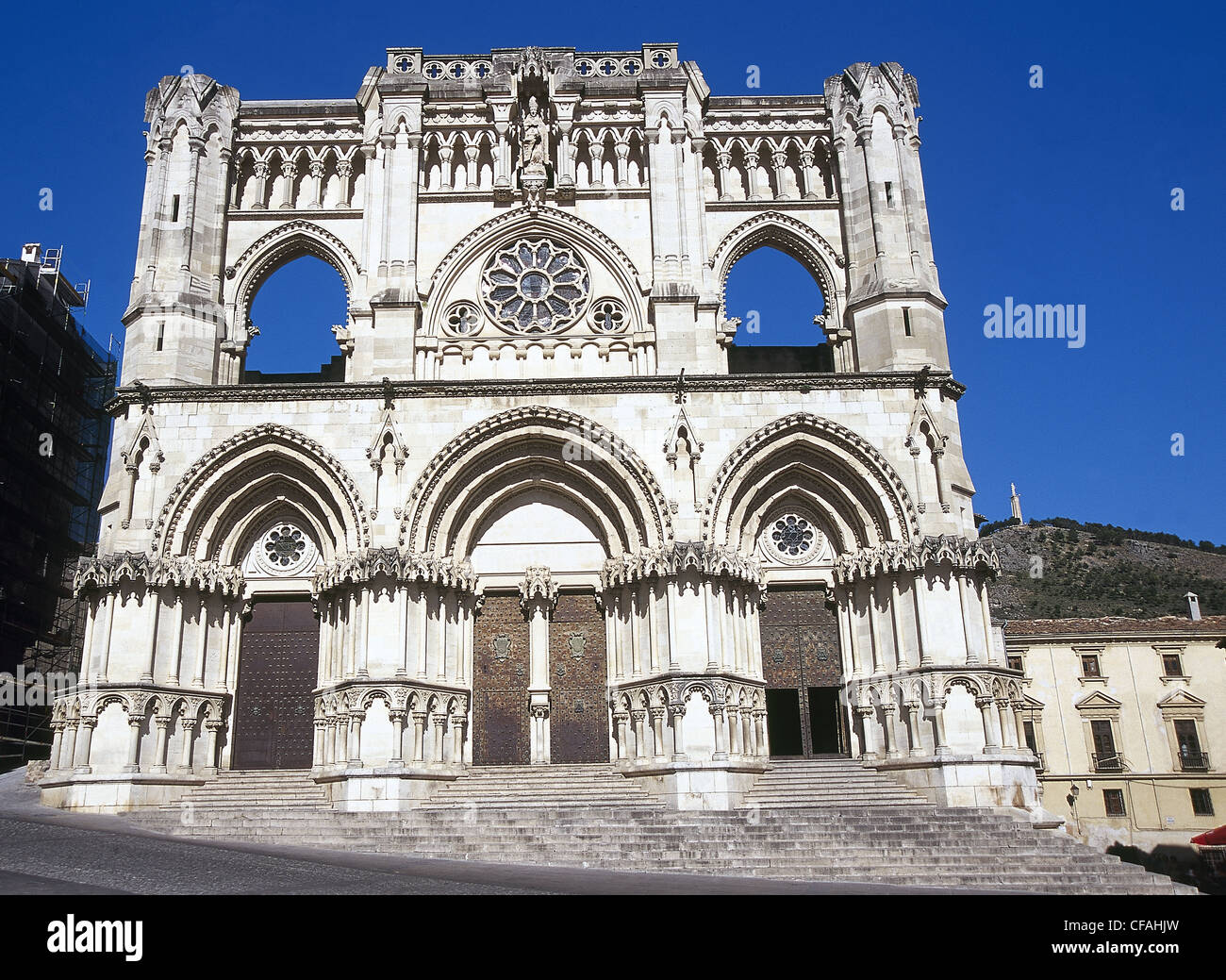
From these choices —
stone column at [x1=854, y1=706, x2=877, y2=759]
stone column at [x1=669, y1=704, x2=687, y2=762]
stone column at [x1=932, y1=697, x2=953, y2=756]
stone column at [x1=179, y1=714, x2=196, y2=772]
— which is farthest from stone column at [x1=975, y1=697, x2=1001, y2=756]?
stone column at [x1=179, y1=714, x2=196, y2=772]

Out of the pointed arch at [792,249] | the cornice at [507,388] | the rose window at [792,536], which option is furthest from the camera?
the pointed arch at [792,249]

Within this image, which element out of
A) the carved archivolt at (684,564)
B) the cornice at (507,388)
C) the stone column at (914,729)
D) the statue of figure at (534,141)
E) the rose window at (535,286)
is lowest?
the stone column at (914,729)

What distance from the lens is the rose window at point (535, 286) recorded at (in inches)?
844

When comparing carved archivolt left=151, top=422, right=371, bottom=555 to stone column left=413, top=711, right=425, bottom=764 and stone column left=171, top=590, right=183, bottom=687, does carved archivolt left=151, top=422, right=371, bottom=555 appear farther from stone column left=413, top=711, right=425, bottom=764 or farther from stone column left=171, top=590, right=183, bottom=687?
stone column left=413, top=711, right=425, bottom=764

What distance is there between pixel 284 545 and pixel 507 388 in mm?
5182

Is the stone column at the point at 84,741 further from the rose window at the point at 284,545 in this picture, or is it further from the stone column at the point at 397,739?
the stone column at the point at 397,739

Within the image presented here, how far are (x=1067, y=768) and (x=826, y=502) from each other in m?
24.2

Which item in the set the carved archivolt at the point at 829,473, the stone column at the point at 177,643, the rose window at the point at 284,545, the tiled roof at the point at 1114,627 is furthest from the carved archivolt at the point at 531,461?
the tiled roof at the point at 1114,627

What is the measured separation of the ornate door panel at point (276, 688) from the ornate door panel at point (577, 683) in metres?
4.35

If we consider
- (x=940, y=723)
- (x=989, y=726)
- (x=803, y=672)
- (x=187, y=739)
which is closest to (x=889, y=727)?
(x=940, y=723)

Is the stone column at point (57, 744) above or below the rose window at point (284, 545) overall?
below

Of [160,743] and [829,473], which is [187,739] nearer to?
[160,743]

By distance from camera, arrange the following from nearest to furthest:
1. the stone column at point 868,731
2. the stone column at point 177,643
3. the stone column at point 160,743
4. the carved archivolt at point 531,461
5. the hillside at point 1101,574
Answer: the stone column at point 160,743 → the stone column at point 177,643 → the stone column at point 868,731 → the carved archivolt at point 531,461 → the hillside at point 1101,574
